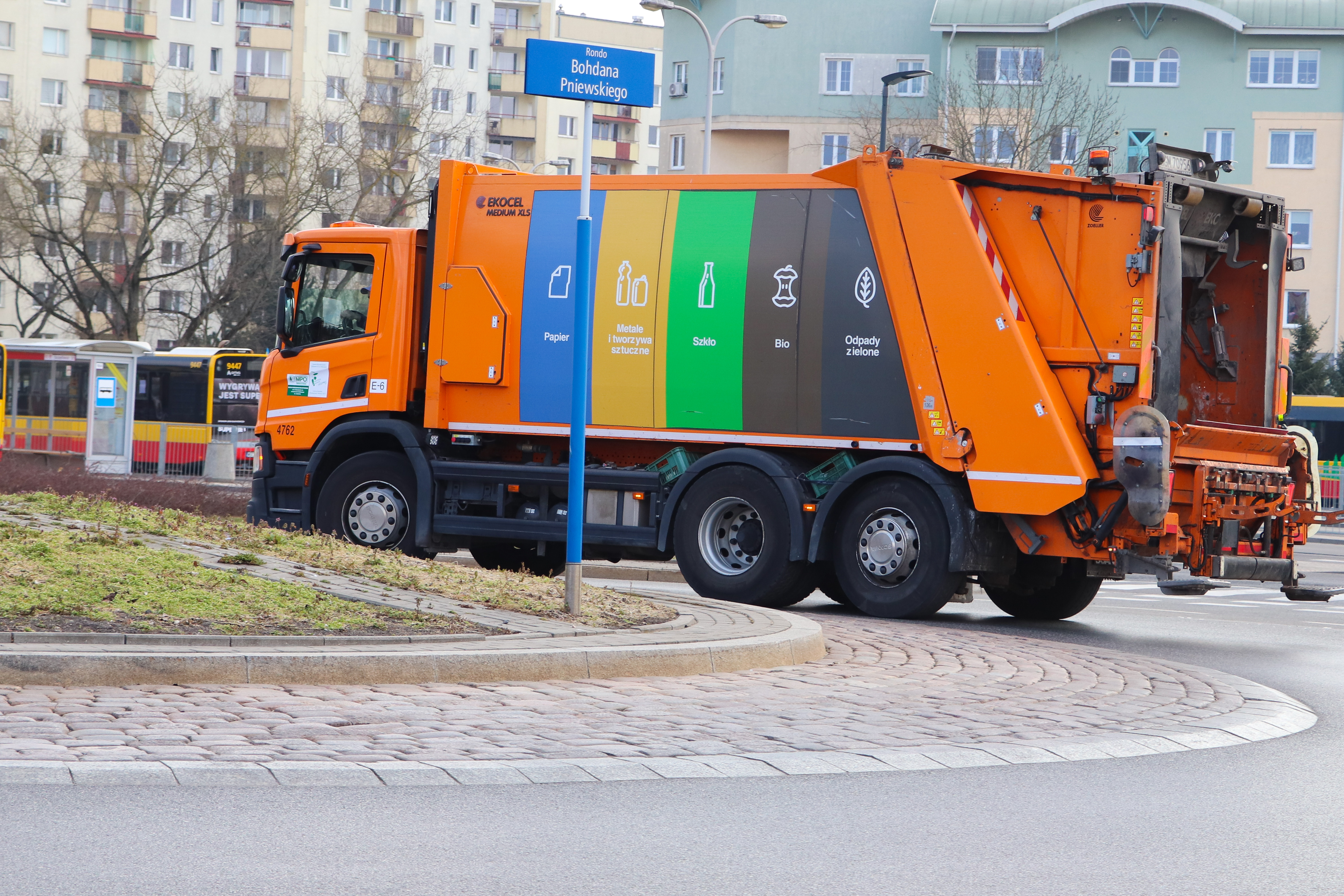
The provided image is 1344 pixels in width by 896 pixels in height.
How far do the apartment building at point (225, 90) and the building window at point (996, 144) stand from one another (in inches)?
700

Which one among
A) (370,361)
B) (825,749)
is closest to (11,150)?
(370,361)

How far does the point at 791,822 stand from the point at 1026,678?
4.11m

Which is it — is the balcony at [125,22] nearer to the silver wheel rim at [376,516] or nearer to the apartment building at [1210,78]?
the apartment building at [1210,78]

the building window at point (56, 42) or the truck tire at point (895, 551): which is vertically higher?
the building window at point (56, 42)

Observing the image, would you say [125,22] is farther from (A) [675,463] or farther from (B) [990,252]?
(B) [990,252]

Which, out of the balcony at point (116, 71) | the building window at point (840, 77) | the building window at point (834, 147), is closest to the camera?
the building window at point (840, 77)

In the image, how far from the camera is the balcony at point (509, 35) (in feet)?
316

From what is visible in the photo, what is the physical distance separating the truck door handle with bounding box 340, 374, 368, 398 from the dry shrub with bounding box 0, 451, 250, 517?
1861mm

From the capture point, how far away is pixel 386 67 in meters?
88.2

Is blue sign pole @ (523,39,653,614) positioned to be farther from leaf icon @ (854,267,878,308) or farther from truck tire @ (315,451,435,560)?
truck tire @ (315,451,435,560)

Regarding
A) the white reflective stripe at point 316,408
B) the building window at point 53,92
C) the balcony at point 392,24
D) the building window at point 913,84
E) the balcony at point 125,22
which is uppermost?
the balcony at point 392,24

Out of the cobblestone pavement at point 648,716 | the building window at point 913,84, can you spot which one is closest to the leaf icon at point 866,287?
the cobblestone pavement at point 648,716

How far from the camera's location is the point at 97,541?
10328 millimetres

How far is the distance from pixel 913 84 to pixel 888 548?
162ft
